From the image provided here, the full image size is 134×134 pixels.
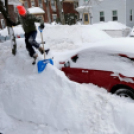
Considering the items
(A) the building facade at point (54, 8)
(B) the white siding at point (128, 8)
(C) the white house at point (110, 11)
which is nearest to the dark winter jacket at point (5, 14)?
(C) the white house at point (110, 11)

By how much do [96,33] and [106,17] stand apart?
7274mm

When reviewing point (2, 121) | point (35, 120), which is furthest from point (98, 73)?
point (2, 121)

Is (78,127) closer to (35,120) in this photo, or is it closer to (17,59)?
(35,120)

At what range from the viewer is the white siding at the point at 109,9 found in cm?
1822

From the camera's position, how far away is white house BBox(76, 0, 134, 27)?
1820cm

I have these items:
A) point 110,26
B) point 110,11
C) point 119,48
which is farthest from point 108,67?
point 110,11

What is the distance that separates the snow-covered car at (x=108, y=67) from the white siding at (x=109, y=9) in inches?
607

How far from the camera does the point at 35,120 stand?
3.71 meters

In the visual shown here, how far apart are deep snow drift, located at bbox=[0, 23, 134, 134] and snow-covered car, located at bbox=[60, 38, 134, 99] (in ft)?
0.79

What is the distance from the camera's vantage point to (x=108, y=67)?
167 inches

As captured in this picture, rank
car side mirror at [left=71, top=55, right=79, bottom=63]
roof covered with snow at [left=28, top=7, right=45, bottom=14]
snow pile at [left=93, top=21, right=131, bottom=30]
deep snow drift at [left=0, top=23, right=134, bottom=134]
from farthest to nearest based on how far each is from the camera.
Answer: roof covered with snow at [left=28, top=7, right=45, bottom=14] < snow pile at [left=93, top=21, right=131, bottom=30] < car side mirror at [left=71, top=55, right=79, bottom=63] < deep snow drift at [left=0, top=23, right=134, bottom=134]

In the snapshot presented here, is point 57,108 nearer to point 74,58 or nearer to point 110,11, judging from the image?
point 74,58

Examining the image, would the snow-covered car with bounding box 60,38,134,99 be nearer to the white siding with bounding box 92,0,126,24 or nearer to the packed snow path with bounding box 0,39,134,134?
the packed snow path with bounding box 0,39,134,134

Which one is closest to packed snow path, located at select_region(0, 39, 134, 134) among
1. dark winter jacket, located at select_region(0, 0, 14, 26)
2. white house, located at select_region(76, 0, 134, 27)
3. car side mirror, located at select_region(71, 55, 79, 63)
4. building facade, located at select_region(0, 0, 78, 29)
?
car side mirror, located at select_region(71, 55, 79, 63)
